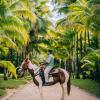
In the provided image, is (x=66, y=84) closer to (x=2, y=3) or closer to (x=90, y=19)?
(x=2, y=3)

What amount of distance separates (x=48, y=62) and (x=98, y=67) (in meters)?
19.4

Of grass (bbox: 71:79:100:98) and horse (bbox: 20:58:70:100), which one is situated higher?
horse (bbox: 20:58:70:100)

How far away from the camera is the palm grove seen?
71.4 ft

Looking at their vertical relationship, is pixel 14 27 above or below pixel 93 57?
above

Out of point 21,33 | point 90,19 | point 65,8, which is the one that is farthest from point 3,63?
point 65,8

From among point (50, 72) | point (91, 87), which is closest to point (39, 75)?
point (50, 72)

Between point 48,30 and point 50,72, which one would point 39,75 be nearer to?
point 50,72

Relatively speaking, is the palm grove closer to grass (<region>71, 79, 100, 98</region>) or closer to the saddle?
grass (<region>71, 79, 100, 98</region>)

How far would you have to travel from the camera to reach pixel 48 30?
4344cm

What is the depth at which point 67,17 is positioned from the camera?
3816 cm

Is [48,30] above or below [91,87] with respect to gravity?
above

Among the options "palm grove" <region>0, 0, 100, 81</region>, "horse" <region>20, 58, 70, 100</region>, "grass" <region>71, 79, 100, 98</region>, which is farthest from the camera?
"palm grove" <region>0, 0, 100, 81</region>

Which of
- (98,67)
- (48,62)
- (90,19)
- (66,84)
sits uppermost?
(90,19)

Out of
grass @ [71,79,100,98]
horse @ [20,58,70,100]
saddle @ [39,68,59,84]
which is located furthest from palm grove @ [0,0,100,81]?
saddle @ [39,68,59,84]
